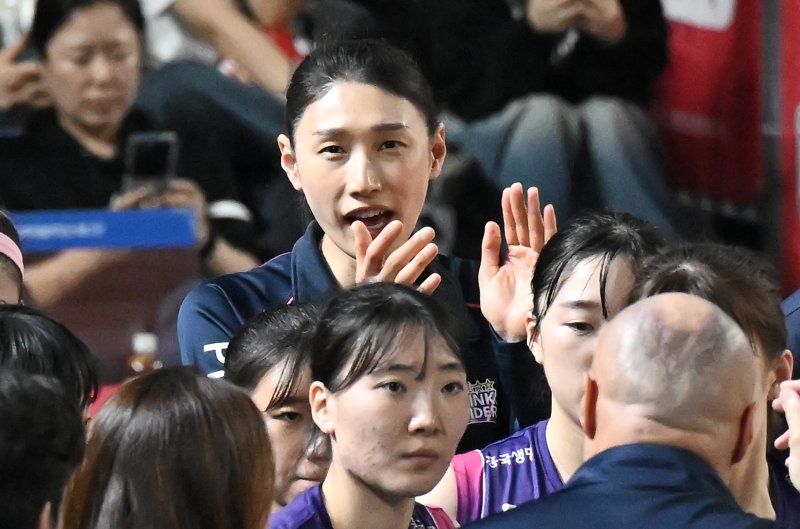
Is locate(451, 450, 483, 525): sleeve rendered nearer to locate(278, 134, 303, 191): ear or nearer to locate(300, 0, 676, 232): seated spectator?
locate(278, 134, 303, 191): ear

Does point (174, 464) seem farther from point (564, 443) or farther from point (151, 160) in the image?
point (151, 160)

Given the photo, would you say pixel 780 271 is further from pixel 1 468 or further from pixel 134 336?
pixel 1 468

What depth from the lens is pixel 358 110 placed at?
231 cm

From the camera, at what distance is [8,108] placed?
3.68 m

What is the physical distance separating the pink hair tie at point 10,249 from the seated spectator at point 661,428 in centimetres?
101

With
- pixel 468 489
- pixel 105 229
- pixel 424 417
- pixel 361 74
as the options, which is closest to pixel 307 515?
pixel 424 417

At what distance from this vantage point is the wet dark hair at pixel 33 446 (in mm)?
1389

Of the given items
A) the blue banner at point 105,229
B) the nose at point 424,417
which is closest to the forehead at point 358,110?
the nose at point 424,417

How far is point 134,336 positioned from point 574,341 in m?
1.82

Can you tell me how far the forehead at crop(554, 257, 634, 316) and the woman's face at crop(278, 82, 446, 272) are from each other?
0.97ft

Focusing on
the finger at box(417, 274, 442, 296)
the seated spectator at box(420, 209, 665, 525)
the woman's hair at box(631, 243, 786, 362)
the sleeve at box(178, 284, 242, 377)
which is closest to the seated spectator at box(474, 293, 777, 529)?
the woman's hair at box(631, 243, 786, 362)

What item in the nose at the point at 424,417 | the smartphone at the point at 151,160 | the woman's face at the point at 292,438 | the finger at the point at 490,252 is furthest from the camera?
the smartphone at the point at 151,160

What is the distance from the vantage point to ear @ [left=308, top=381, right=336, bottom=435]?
6.20 ft

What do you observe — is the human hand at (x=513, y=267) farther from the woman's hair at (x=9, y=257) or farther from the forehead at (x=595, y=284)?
the woman's hair at (x=9, y=257)
